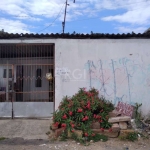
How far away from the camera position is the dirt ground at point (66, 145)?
580 cm

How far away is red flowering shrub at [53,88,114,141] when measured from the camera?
6488mm

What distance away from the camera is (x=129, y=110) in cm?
819

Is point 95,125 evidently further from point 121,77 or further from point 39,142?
point 121,77

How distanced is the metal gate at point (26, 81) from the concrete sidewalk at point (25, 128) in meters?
0.44

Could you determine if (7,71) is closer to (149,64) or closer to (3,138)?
(3,138)

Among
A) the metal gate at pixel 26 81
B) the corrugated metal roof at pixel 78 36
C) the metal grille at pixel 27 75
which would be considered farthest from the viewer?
the metal grille at pixel 27 75

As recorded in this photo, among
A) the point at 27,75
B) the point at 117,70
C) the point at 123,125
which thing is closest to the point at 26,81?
the point at 27,75

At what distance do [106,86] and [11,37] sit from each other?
378 cm

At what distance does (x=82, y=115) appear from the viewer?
6613mm

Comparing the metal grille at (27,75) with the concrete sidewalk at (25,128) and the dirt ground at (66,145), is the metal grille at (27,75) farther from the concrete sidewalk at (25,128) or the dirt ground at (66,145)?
the dirt ground at (66,145)

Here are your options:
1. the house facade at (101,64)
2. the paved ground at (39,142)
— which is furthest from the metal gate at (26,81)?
the paved ground at (39,142)

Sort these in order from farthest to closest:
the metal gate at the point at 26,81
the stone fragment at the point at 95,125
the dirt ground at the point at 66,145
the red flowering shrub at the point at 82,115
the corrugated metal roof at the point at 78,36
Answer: the metal gate at the point at 26,81, the corrugated metal roof at the point at 78,36, the stone fragment at the point at 95,125, the red flowering shrub at the point at 82,115, the dirt ground at the point at 66,145

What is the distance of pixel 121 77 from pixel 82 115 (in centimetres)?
247

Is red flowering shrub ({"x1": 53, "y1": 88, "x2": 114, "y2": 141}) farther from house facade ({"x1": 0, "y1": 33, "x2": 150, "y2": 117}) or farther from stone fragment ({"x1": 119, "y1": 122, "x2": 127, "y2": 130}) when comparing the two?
house facade ({"x1": 0, "y1": 33, "x2": 150, "y2": 117})
